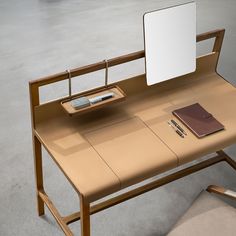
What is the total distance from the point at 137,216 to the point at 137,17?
2.85 m

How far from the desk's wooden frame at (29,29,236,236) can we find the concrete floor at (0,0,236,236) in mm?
146

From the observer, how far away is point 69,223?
2.50m

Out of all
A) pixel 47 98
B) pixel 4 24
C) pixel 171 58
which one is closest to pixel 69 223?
pixel 171 58

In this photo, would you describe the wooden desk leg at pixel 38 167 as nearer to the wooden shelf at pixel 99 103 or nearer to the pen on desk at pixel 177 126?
the wooden shelf at pixel 99 103

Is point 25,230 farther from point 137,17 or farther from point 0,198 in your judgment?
point 137,17

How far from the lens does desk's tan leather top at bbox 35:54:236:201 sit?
6.51 ft

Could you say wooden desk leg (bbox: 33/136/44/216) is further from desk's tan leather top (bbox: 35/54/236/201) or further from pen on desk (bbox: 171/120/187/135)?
pen on desk (bbox: 171/120/187/135)

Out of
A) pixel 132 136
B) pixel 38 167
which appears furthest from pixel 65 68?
pixel 132 136

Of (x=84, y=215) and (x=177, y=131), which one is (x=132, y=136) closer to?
(x=177, y=131)

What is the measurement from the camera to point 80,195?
6.23ft

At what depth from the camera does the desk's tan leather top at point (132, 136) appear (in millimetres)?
1985

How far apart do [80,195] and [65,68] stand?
231cm

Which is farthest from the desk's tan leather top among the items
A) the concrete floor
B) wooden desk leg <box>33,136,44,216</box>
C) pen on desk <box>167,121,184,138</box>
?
the concrete floor

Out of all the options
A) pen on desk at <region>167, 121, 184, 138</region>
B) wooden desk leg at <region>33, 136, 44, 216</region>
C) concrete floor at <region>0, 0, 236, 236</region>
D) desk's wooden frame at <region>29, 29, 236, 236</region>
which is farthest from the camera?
concrete floor at <region>0, 0, 236, 236</region>
